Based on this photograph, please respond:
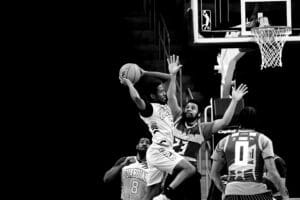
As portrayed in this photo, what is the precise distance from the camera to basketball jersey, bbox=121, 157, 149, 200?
433 inches

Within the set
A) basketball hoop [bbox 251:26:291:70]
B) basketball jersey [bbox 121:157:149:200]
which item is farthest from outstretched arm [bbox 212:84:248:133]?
basketball hoop [bbox 251:26:291:70]

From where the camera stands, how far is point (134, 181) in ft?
36.2

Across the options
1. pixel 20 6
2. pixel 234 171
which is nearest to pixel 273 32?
pixel 234 171

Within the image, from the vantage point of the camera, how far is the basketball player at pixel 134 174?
36.0ft

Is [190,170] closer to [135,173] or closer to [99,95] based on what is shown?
[135,173]

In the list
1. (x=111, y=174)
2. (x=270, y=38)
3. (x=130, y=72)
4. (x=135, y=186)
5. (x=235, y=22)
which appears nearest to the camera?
(x=130, y=72)

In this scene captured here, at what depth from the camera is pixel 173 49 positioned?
16.7 meters

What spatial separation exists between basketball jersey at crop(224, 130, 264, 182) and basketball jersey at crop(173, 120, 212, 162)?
3.74ft

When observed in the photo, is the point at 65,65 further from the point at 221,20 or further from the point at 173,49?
the point at 221,20

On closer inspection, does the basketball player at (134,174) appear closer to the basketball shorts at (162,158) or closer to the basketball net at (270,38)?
the basketball shorts at (162,158)

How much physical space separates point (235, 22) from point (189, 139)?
621 cm

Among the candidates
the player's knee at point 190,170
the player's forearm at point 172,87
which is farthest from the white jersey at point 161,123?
the player's forearm at point 172,87

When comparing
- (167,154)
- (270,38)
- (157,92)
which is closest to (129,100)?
(270,38)

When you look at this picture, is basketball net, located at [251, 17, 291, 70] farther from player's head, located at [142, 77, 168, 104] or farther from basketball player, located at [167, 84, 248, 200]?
player's head, located at [142, 77, 168, 104]
